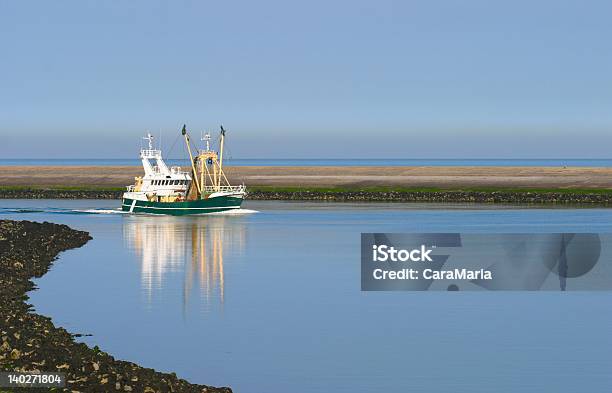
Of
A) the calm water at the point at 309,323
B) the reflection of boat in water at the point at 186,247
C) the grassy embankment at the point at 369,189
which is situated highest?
the grassy embankment at the point at 369,189

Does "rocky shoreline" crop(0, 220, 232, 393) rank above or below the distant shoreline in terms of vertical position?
above

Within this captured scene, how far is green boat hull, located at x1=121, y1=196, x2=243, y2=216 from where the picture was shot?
113 metres

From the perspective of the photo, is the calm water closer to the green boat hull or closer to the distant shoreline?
the green boat hull

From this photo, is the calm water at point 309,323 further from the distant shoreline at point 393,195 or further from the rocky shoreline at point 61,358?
the distant shoreline at point 393,195

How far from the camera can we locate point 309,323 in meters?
38.0

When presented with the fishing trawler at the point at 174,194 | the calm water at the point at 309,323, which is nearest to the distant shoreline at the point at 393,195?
the fishing trawler at the point at 174,194

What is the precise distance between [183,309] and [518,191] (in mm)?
113742

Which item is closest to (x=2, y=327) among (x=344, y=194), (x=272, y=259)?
(x=272, y=259)

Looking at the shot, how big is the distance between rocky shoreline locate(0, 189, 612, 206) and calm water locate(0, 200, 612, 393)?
74.2 meters

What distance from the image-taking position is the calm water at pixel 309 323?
1148 inches

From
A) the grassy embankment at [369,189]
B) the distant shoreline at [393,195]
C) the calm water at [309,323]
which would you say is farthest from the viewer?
the grassy embankment at [369,189]

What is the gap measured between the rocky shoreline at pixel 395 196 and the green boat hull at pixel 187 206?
108 ft

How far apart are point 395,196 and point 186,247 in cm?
7936

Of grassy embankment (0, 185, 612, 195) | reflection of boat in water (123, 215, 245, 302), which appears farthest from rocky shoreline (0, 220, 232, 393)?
grassy embankment (0, 185, 612, 195)
